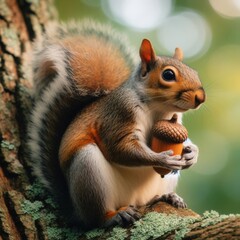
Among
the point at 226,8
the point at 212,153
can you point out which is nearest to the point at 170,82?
the point at 212,153

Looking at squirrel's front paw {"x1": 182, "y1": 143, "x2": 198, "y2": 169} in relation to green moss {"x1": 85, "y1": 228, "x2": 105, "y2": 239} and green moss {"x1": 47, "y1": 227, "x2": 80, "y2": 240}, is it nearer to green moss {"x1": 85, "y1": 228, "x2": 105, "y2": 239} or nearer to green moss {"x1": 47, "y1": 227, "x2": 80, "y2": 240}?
green moss {"x1": 85, "y1": 228, "x2": 105, "y2": 239}

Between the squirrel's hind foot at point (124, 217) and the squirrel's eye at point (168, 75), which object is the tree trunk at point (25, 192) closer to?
the squirrel's hind foot at point (124, 217)

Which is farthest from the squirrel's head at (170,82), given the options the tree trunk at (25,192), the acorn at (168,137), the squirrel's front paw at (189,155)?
the tree trunk at (25,192)

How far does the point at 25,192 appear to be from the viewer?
8.81ft

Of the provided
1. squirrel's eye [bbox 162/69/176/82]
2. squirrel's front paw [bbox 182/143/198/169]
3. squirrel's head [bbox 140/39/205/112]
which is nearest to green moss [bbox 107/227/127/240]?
squirrel's front paw [bbox 182/143/198/169]

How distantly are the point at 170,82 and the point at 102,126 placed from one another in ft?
1.51

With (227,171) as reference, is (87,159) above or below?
below

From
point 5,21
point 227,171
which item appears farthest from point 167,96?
point 227,171

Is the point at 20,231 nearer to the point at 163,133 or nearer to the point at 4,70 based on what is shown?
the point at 163,133

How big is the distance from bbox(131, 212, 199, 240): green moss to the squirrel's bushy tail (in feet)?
1.93

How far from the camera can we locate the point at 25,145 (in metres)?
2.97

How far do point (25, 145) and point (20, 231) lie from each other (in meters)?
0.68

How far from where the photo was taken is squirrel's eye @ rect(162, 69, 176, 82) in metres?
2.81

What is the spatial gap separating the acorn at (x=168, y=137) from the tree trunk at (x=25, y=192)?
30cm
